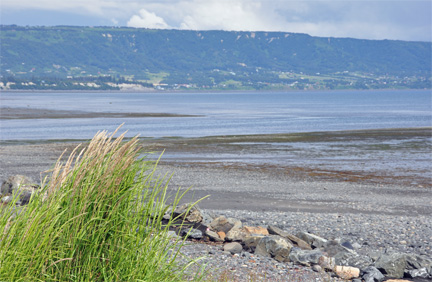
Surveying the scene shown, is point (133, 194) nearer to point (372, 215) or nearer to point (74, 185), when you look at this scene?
point (74, 185)

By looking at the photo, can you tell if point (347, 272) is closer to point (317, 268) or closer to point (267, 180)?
point (317, 268)

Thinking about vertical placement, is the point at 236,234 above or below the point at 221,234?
above

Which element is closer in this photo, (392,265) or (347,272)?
(347,272)

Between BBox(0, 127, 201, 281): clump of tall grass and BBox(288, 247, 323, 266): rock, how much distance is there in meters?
6.86

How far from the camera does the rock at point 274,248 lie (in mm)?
12797

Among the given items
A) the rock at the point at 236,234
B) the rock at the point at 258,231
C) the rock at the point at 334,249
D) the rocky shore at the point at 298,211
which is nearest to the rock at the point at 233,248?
the rocky shore at the point at 298,211

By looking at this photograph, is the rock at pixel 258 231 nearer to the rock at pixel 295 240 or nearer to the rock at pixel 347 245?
the rock at pixel 295 240

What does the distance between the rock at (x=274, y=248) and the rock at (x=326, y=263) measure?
0.75 m

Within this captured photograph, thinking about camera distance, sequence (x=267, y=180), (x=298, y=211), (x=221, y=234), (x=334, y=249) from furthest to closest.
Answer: (x=267, y=180) < (x=298, y=211) < (x=221, y=234) < (x=334, y=249)

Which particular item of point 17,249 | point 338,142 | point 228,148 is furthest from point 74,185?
point 338,142

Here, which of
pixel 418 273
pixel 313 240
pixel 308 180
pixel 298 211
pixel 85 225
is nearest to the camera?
pixel 85 225

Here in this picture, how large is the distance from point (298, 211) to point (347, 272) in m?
9.40

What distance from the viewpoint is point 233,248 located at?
1330cm

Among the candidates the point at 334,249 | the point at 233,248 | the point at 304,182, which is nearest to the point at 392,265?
the point at 334,249
